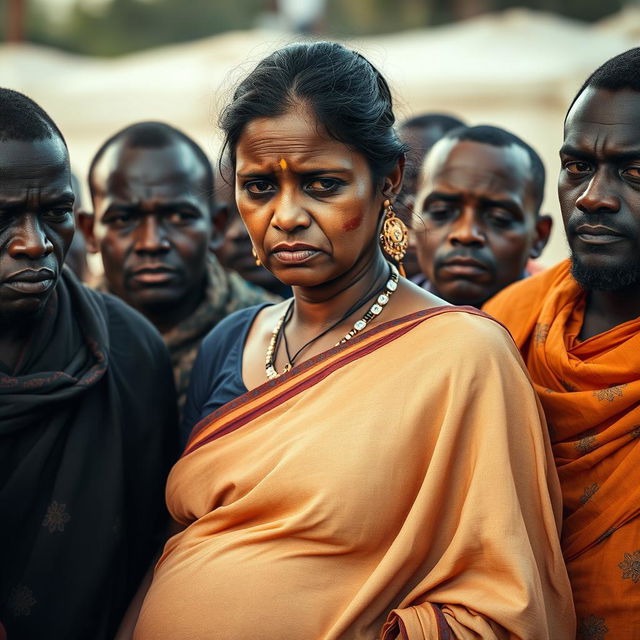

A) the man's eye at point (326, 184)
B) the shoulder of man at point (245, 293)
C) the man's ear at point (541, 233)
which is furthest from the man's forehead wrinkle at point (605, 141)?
the shoulder of man at point (245, 293)

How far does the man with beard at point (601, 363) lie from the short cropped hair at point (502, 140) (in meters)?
1.40

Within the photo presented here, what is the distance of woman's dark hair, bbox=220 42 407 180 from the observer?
9.83 ft

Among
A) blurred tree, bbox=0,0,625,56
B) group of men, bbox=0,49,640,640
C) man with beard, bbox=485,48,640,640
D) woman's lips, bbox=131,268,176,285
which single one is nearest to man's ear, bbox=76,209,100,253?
woman's lips, bbox=131,268,176,285

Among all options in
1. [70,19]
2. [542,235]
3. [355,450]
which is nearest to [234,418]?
[355,450]

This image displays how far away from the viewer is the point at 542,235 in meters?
4.86

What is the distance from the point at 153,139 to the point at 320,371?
86.5 inches

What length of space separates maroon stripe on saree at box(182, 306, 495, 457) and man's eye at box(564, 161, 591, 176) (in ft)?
2.19

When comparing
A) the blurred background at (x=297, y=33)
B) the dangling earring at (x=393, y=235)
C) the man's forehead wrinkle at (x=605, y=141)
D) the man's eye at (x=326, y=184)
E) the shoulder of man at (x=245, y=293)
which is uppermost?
the man's forehead wrinkle at (x=605, y=141)

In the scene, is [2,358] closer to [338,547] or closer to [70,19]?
[338,547]

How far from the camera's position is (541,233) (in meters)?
4.84

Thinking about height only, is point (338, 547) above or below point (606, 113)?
below

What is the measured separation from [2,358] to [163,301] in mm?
1436

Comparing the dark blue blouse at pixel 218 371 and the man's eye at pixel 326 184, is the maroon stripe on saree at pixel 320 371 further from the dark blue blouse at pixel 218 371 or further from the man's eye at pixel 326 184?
the man's eye at pixel 326 184

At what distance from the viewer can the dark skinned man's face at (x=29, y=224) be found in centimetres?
298
